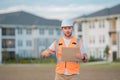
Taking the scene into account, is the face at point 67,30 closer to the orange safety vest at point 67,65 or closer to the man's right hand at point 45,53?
the orange safety vest at point 67,65

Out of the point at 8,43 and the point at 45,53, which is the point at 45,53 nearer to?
the point at 45,53

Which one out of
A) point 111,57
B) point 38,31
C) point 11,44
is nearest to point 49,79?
point 111,57

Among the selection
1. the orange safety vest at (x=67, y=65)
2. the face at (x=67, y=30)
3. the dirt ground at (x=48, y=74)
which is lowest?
the dirt ground at (x=48, y=74)

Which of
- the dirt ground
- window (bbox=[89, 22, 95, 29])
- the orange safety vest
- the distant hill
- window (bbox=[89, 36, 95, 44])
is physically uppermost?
the distant hill

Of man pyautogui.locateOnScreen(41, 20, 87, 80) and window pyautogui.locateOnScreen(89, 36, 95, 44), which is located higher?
window pyautogui.locateOnScreen(89, 36, 95, 44)

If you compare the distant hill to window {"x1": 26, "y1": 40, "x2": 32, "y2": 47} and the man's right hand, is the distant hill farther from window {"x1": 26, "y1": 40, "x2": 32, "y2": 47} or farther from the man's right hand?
the man's right hand

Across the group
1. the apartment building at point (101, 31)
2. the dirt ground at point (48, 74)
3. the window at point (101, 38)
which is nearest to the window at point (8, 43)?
the apartment building at point (101, 31)

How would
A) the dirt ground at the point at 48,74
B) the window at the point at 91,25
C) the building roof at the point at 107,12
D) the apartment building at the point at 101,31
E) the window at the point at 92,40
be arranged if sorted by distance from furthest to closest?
the building roof at the point at 107,12
the window at the point at 91,25
the window at the point at 92,40
the apartment building at the point at 101,31
the dirt ground at the point at 48,74

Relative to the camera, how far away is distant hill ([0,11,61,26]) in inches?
3533

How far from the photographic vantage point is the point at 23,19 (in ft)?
305

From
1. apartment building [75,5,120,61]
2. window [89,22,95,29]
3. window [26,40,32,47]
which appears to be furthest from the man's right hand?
window [26,40,32,47]

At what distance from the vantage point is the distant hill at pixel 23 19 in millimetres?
89750

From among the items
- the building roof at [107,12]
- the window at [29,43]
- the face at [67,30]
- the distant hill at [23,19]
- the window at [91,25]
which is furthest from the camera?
the distant hill at [23,19]

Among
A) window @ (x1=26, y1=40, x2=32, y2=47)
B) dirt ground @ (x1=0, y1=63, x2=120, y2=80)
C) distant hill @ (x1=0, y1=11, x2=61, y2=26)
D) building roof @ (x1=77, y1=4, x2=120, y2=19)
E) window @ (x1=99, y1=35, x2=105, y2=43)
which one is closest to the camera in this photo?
dirt ground @ (x1=0, y1=63, x2=120, y2=80)
